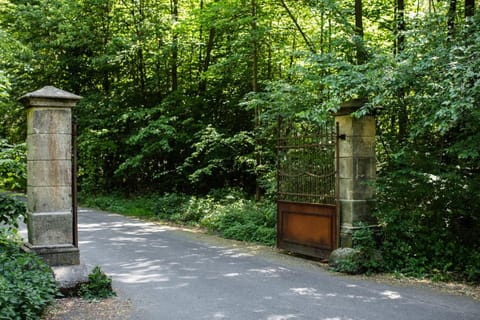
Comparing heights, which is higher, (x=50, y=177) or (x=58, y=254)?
(x=50, y=177)

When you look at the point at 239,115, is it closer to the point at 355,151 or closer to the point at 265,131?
the point at 265,131

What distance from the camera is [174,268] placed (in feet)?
27.9

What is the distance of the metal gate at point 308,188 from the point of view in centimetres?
904

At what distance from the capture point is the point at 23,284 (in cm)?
539

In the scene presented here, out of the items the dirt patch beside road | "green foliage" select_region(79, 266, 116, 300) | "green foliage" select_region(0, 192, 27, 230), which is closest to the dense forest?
"green foliage" select_region(0, 192, 27, 230)

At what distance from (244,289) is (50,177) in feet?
10.7

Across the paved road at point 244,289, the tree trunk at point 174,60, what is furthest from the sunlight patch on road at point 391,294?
the tree trunk at point 174,60

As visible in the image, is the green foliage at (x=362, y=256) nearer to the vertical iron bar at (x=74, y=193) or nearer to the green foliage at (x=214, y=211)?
the green foliage at (x=214, y=211)

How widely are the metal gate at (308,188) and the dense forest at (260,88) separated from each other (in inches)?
26.9

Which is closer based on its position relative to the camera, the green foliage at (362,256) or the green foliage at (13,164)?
the green foliage at (13,164)

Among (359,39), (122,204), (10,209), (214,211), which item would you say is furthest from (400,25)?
(122,204)

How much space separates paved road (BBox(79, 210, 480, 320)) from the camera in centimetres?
595

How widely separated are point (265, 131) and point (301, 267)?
16.7ft

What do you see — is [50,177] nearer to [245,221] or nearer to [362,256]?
[362,256]
